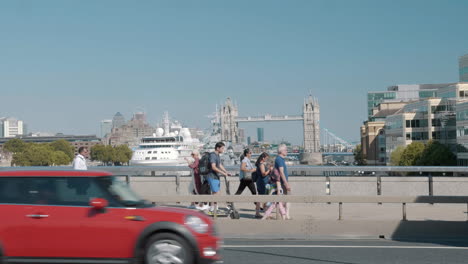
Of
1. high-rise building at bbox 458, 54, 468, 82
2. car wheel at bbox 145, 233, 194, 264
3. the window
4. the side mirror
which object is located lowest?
car wheel at bbox 145, 233, 194, 264

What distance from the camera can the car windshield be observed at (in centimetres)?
968

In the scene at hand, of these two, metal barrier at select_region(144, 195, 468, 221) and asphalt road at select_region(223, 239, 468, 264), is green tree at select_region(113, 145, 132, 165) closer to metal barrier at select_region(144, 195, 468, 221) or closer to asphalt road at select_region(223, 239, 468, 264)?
metal barrier at select_region(144, 195, 468, 221)

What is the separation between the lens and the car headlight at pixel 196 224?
9.47 metres

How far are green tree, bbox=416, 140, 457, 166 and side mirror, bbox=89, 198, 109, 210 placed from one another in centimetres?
7935

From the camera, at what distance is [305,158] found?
181000 millimetres

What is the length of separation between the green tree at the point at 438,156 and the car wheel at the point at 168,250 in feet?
259

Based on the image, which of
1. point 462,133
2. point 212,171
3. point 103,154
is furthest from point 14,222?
point 103,154

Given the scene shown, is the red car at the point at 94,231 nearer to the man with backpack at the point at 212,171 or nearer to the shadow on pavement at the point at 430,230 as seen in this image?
the shadow on pavement at the point at 430,230

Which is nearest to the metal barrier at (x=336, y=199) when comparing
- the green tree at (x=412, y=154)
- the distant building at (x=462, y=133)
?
the distant building at (x=462, y=133)

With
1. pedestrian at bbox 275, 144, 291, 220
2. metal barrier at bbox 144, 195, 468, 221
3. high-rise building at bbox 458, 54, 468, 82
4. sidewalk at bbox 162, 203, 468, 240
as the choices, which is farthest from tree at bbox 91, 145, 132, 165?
sidewalk at bbox 162, 203, 468, 240

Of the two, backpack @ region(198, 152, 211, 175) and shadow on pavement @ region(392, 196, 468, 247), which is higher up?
backpack @ region(198, 152, 211, 175)

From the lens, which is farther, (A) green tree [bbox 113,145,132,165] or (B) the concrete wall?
(A) green tree [bbox 113,145,132,165]

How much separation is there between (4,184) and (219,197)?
612 centimetres

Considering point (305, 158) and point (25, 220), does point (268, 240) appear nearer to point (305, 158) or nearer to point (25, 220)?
point (25, 220)
